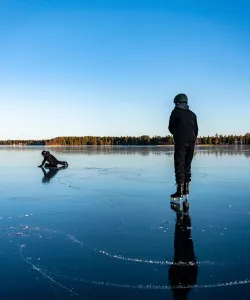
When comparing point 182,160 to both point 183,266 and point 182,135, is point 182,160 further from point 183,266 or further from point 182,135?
point 183,266

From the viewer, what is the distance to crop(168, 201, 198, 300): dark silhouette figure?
289cm

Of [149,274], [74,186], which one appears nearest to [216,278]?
[149,274]

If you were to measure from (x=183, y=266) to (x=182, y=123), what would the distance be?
387 cm

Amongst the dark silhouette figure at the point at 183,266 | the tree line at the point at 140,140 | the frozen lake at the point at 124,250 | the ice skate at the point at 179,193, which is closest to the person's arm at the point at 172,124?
the ice skate at the point at 179,193

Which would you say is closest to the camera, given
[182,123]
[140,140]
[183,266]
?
[183,266]

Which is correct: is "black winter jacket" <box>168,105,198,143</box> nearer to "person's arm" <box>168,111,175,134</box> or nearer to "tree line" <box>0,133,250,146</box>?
"person's arm" <box>168,111,175,134</box>

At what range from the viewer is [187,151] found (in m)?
7.10

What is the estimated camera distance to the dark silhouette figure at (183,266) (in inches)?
114

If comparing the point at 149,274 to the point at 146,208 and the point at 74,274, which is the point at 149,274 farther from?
the point at 146,208

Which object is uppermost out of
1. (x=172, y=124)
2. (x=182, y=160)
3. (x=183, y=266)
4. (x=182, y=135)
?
(x=172, y=124)

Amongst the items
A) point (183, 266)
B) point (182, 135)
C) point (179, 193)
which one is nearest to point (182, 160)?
point (182, 135)

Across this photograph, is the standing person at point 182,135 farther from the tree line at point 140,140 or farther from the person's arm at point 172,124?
the tree line at point 140,140

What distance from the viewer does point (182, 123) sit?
270 inches

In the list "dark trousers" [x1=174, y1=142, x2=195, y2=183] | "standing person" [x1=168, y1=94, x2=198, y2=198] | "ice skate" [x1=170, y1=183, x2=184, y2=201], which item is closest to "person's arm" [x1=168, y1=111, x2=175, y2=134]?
"standing person" [x1=168, y1=94, x2=198, y2=198]
